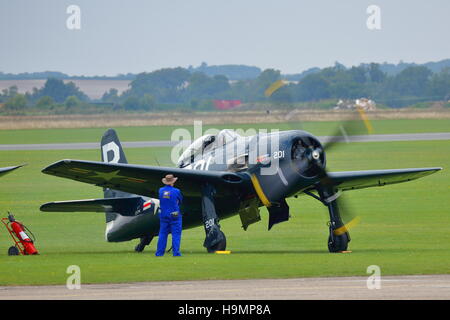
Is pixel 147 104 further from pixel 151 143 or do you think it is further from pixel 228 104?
pixel 151 143

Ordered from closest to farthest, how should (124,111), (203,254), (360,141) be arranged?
(203,254) < (360,141) < (124,111)

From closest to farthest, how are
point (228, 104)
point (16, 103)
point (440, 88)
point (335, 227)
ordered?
point (335, 227) → point (228, 104) → point (16, 103) → point (440, 88)

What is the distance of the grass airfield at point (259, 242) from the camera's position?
1602cm

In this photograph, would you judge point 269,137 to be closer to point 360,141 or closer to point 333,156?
point 333,156

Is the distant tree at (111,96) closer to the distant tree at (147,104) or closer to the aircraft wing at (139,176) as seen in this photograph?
the distant tree at (147,104)

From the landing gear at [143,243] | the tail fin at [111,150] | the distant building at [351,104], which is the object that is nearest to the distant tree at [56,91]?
the distant building at [351,104]

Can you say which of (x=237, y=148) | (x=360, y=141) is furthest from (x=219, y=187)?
(x=360, y=141)

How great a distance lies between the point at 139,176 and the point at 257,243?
168 inches

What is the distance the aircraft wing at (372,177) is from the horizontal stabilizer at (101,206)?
4.37m

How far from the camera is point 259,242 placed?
22.9m

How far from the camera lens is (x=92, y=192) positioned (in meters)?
36.5

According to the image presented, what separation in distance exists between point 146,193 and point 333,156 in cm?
3149

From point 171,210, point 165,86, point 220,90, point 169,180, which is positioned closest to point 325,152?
point 169,180
